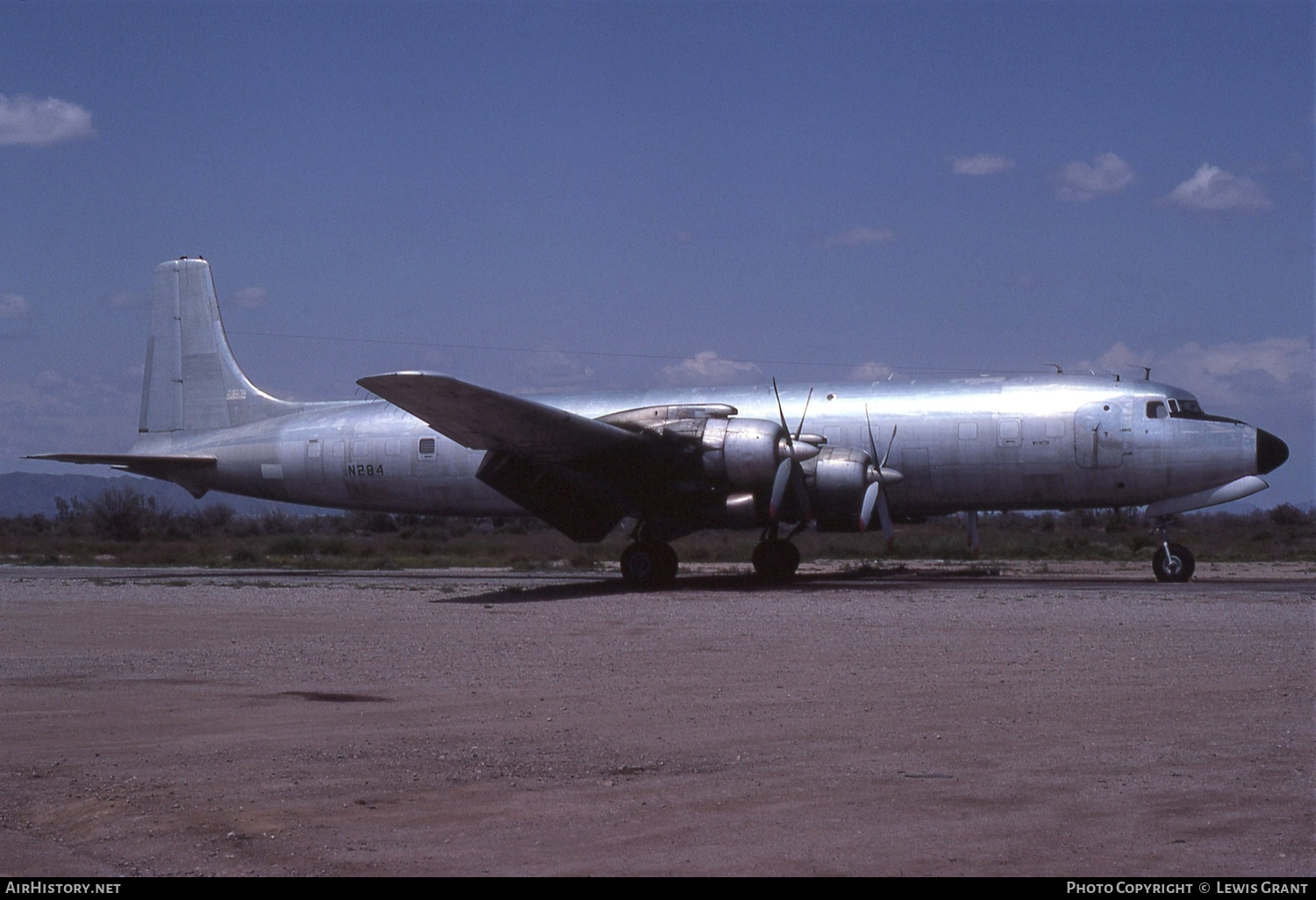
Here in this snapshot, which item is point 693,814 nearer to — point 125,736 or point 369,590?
point 125,736

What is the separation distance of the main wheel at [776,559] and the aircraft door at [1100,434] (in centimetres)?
492

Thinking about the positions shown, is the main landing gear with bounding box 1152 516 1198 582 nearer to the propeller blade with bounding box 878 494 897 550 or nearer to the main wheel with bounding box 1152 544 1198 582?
the main wheel with bounding box 1152 544 1198 582

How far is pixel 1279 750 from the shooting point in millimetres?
7152

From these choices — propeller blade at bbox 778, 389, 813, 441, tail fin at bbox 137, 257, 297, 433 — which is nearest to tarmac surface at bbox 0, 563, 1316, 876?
propeller blade at bbox 778, 389, 813, 441

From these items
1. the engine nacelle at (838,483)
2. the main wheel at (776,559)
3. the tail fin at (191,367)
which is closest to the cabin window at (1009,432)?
the engine nacelle at (838,483)

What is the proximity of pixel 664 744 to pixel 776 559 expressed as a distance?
1426 cm

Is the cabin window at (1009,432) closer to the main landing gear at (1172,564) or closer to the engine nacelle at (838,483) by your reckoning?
the engine nacelle at (838,483)

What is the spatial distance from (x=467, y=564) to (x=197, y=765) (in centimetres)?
2565

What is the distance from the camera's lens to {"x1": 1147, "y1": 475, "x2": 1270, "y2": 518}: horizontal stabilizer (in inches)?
807

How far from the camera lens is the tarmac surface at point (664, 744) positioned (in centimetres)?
529

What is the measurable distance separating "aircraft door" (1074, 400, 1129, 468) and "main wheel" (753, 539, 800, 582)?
492 cm

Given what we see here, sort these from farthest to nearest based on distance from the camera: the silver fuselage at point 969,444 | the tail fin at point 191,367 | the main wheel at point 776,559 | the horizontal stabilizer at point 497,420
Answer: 1. the tail fin at point 191,367
2. the main wheel at point 776,559
3. the silver fuselage at point 969,444
4. the horizontal stabilizer at point 497,420
